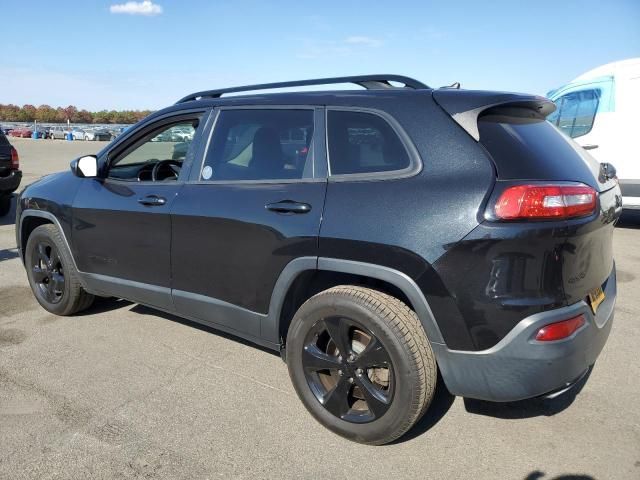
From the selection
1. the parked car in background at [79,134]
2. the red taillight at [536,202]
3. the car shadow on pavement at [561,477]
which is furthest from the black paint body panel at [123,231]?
the parked car in background at [79,134]

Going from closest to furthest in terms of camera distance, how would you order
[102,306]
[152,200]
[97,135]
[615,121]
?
[152,200], [102,306], [615,121], [97,135]

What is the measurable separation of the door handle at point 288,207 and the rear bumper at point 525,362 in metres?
0.93

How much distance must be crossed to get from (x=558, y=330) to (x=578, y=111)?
7590 millimetres

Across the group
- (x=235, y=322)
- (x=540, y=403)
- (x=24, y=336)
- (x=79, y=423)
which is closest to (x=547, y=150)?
(x=540, y=403)

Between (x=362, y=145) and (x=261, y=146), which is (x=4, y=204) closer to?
(x=261, y=146)

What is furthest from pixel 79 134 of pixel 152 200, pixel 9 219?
pixel 152 200

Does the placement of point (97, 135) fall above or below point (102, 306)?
above

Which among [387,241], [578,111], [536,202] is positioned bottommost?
[387,241]

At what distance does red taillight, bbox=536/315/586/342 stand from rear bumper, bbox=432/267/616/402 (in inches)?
0.7

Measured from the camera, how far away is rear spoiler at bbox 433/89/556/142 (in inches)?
94.3

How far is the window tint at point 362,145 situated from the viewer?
2543 millimetres

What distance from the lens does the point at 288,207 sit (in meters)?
2.75

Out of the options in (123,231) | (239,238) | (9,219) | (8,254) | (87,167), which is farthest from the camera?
(9,219)

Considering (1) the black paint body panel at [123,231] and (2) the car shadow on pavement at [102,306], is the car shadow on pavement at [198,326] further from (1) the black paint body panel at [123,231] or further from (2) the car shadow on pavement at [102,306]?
(1) the black paint body panel at [123,231]
